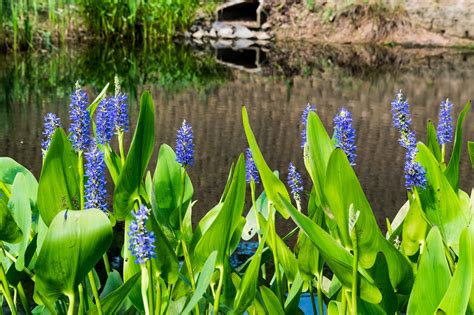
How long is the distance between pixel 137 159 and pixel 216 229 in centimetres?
23

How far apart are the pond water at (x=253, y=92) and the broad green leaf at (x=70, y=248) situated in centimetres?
203

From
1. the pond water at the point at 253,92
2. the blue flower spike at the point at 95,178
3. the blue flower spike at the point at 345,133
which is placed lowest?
the pond water at the point at 253,92

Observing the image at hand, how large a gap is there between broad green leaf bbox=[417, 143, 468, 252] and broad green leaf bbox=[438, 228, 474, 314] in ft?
1.15

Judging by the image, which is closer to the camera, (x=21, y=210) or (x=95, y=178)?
(x=95, y=178)

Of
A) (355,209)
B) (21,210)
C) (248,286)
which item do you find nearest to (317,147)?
(355,209)

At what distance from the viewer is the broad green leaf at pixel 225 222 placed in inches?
70.9

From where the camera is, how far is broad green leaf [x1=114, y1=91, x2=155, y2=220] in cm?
176

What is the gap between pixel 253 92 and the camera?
23.4 feet

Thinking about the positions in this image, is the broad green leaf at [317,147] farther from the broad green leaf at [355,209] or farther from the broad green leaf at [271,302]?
the broad green leaf at [271,302]

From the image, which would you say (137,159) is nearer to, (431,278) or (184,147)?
(184,147)

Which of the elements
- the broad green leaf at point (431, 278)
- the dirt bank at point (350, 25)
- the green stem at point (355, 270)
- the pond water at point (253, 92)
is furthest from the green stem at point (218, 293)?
the dirt bank at point (350, 25)

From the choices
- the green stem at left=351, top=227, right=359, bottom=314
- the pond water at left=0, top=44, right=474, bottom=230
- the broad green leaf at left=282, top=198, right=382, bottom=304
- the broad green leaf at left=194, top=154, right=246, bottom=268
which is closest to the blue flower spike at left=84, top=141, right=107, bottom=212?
the broad green leaf at left=194, top=154, right=246, bottom=268

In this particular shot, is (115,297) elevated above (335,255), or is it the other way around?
(335,255)

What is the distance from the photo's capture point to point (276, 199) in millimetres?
2059
